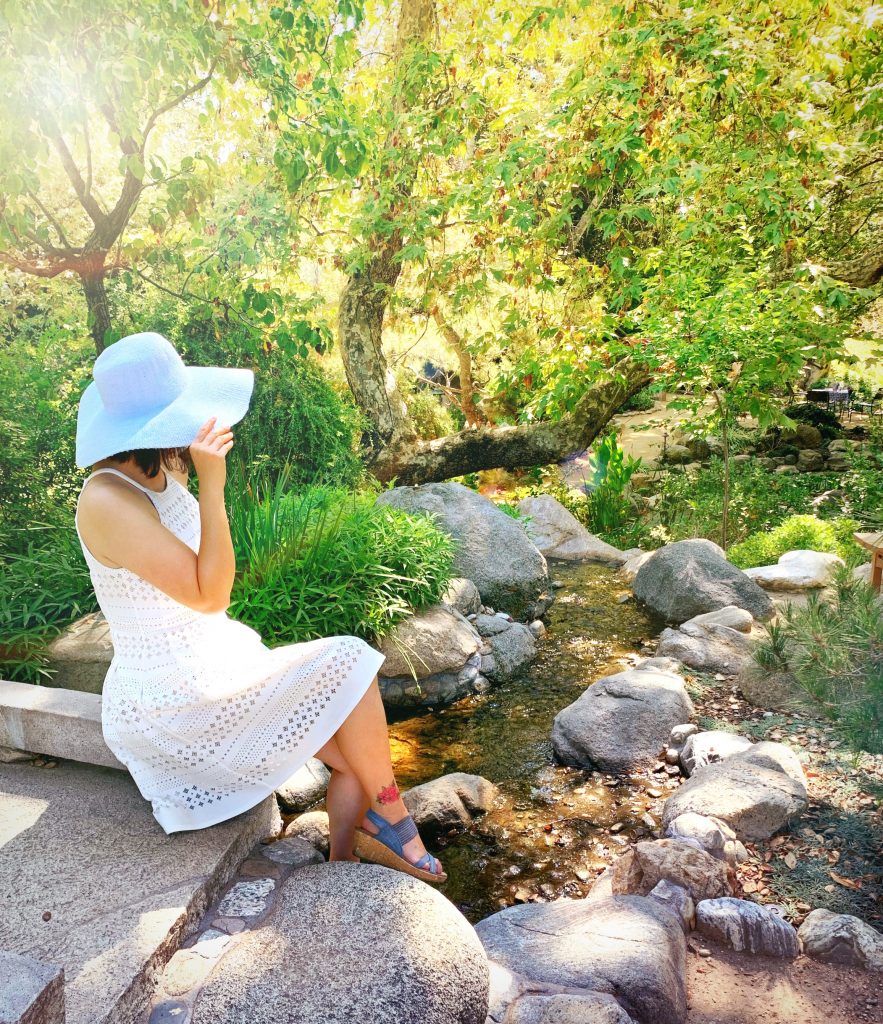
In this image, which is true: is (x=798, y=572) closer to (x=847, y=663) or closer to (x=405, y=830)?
(x=847, y=663)

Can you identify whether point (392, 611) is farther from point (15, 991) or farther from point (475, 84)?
point (475, 84)

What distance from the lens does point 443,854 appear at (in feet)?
9.52

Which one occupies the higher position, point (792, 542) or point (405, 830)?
point (405, 830)

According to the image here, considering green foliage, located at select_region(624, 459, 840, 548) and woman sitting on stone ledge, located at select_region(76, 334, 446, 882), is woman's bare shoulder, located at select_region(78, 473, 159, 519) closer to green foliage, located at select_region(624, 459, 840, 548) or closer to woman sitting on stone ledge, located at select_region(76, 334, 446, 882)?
woman sitting on stone ledge, located at select_region(76, 334, 446, 882)

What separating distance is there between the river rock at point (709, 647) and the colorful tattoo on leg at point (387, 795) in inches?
95.2

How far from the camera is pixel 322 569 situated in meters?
4.18

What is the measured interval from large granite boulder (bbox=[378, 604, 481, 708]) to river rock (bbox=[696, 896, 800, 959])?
6.60 feet

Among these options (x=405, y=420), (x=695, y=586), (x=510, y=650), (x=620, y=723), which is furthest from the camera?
(x=405, y=420)

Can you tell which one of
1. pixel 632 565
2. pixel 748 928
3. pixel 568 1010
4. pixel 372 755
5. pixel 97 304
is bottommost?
pixel 632 565

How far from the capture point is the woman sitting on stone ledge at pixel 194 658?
204 cm

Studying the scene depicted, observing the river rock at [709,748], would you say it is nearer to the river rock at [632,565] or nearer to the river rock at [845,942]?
the river rock at [845,942]

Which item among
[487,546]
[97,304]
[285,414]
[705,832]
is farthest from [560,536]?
[705,832]

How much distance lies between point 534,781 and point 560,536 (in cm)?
368

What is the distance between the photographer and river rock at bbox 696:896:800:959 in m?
2.16
